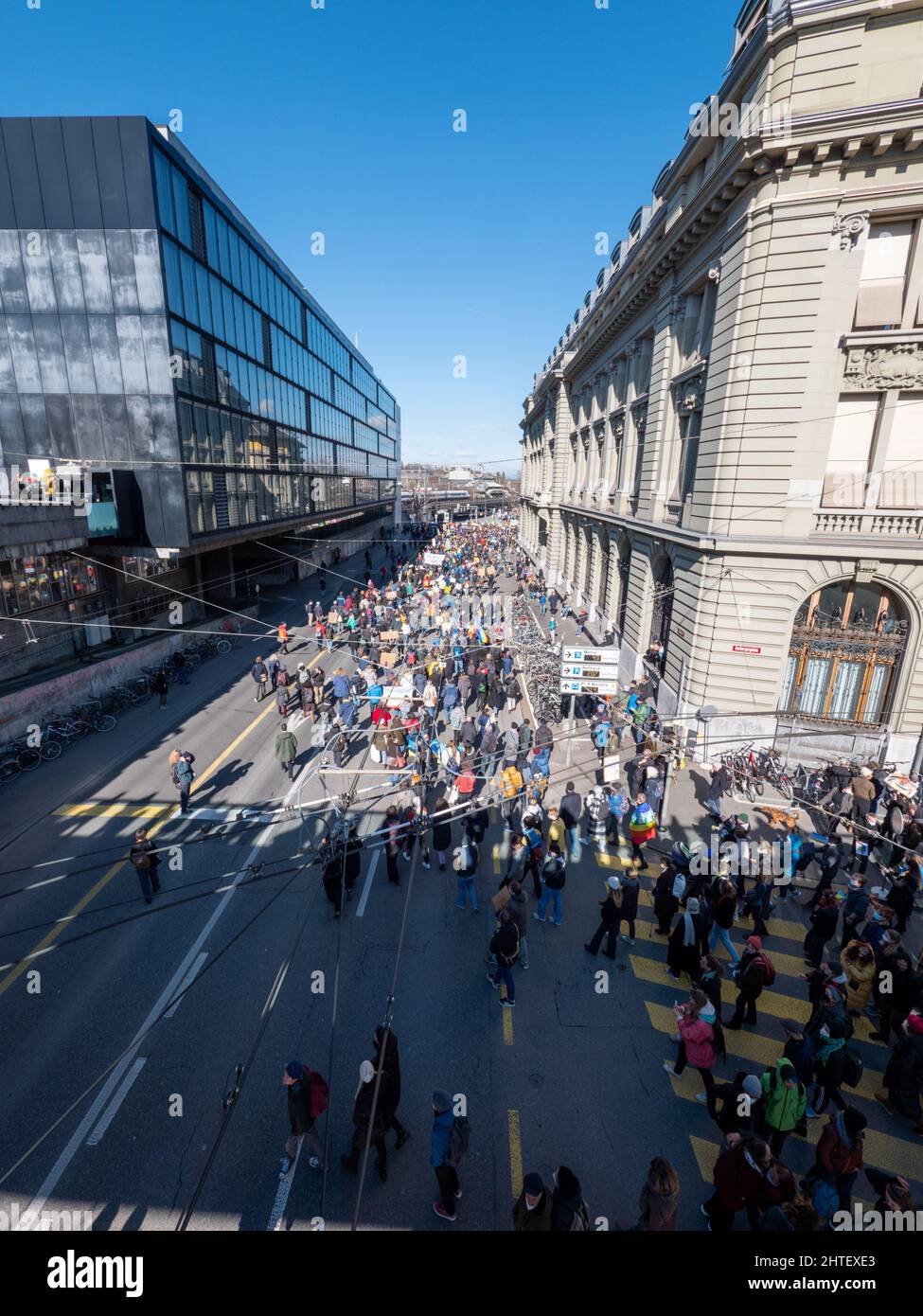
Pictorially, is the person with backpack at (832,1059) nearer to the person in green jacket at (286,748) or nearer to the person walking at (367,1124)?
the person walking at (367,1124)

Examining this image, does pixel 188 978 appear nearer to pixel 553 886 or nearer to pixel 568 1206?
pixel 553 886

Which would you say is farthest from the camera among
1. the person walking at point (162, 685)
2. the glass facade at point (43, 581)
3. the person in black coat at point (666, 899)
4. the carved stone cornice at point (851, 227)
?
the person walking at point (162, 685)

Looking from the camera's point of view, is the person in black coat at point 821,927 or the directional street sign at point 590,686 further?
the directional street sign at point 590,686

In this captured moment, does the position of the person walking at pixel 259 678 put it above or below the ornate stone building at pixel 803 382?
below

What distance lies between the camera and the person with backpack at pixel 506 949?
8109 mm

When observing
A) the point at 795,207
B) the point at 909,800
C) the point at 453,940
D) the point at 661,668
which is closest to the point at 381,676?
the point at 661,668

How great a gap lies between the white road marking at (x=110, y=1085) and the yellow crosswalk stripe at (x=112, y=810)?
4264mm

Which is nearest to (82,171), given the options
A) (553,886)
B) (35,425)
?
(35,425)

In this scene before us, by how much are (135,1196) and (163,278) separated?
26801 mm

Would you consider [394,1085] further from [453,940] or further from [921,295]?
[921,295]

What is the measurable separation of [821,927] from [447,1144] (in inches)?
257

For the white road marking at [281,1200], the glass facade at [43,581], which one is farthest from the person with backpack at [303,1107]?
the glass facade at [43,581]

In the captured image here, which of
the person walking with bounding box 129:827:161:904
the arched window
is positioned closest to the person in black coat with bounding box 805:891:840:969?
→ the arched window

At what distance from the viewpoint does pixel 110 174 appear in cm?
2059
